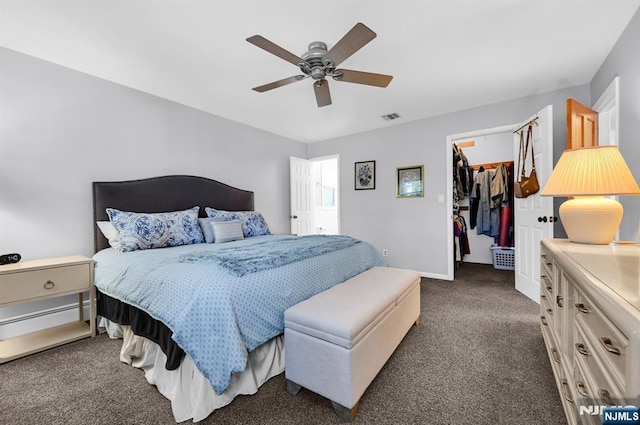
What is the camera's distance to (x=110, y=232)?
265 centimetres

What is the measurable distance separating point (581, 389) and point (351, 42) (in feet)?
6.65

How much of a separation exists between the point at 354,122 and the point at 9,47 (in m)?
3.73

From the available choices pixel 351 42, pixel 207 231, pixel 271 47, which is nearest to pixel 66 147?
pixel 207 231

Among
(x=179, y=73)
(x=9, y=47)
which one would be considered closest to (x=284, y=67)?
(x=179, y=73)

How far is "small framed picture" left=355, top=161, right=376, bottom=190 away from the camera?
4695mm

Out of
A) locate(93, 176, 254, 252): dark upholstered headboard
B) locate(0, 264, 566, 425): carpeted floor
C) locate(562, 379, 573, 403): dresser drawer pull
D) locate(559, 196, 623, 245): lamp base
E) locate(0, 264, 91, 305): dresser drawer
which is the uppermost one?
locate(93, 176, 254, 252): dark upholstered headboard

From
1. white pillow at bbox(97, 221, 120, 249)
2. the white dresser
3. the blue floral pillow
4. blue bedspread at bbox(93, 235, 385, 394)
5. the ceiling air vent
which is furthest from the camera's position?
the ceiling air vent

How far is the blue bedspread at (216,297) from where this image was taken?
1335 mm

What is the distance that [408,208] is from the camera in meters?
4.34

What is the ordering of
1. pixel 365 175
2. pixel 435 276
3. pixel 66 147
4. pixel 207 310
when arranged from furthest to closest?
pixel 365 175
pixel 435 276
pixel 66 147
pixel 207 310

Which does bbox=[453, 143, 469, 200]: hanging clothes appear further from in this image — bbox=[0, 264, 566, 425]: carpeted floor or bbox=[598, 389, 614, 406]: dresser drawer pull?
bbox=[598, 389, 614, 406]: dresser drawer pull

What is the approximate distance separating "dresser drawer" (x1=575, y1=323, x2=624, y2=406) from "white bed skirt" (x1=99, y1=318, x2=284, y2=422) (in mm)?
1445

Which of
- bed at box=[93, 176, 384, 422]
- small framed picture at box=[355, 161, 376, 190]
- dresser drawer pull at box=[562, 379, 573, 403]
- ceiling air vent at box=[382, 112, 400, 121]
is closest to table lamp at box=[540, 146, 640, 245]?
dresser drawer pull at box=[562, 379, 573, 403]

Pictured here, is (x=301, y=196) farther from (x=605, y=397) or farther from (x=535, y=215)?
(x=605, y=397)
